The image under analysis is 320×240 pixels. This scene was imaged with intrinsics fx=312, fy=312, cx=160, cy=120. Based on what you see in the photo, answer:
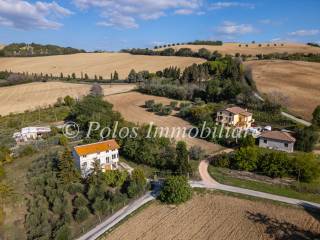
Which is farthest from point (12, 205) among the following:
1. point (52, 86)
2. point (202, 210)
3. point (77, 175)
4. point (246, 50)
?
point (246, 50)

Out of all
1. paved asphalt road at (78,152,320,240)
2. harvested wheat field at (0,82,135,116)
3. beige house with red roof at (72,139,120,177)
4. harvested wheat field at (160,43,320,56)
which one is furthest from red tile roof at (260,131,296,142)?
harvested wheat field at (160,43,320,56)

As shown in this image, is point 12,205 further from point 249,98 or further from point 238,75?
point 238,75

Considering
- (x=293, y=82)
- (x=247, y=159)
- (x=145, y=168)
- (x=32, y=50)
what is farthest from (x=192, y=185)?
(x=32, y=50)

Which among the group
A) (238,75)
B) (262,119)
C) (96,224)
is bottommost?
(96,224)

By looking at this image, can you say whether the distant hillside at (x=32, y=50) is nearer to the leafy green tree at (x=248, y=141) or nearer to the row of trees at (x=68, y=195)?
the row of trees at (x=68, y=195)

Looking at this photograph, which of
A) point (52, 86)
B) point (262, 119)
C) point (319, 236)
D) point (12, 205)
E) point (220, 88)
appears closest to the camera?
point (319, 236)

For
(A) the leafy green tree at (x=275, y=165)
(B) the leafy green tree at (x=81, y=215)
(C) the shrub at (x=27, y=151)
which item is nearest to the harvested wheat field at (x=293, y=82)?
(A) the leafy green tree at (x=275, y=165)
